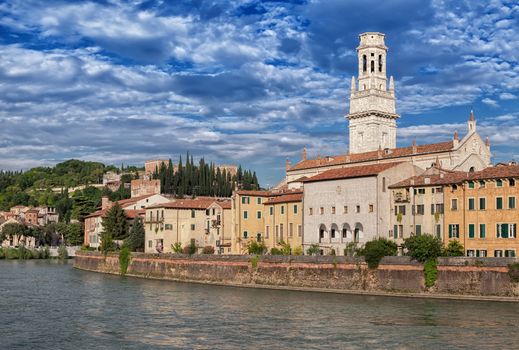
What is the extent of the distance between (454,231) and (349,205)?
32.4 feet

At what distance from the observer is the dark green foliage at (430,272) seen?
46281 mm

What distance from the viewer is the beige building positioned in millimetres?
57344

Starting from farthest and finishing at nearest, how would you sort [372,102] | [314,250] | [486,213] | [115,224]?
[372,102], [115,224], [314,250], [486,213]

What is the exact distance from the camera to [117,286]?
5888cm

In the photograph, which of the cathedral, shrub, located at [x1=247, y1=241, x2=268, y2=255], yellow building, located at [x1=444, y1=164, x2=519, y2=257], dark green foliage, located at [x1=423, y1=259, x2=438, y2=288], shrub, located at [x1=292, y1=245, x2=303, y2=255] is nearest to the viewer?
dark green foliage, located at [x1=423, y1=259, x2=438, y2=288]

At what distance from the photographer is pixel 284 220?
220 ft

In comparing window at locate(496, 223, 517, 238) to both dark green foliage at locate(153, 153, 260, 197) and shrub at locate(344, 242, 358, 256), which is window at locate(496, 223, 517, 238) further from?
dark green foliage at locate(153, 153, 260, 197)

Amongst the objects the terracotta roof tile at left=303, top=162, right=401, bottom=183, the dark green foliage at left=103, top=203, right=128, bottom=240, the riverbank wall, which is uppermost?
the terracotta roof tile at left=303, top=162, right=401, bottom=183

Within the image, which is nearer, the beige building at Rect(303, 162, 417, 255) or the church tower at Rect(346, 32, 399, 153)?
the beige building at Rect(303, 162, 417, 255)

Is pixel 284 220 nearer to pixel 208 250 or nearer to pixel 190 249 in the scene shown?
pixel 208 250

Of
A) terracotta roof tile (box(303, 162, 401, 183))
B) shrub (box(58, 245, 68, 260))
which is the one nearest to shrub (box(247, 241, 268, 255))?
terracotta roof tile (box(303, 162, 401, 183))

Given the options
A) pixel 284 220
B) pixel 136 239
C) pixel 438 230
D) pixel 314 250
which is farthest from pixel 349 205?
pixel 136 239

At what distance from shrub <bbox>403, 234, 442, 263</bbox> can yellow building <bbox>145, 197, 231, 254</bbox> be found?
3036cm

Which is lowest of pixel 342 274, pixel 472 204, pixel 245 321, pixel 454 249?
pixel 245 321
